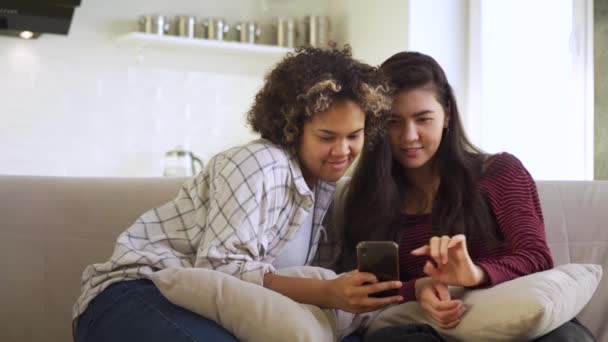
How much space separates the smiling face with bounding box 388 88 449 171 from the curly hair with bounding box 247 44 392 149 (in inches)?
3.3

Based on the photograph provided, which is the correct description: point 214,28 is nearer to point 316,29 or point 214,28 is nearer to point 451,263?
point 316,29

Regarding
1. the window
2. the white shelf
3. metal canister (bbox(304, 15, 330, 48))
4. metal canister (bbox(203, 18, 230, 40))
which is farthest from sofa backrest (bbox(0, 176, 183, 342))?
metal canister (bbox(304, 15, 330, 48))

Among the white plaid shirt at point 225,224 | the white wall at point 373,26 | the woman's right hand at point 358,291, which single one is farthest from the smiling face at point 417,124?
the white wall at point 373,26

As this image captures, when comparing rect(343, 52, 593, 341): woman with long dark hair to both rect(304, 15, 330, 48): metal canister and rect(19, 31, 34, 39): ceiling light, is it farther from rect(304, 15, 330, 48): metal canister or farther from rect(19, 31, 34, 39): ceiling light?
rect(304, 15, 330, 48): metal canister

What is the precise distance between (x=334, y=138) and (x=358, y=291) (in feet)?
1.26

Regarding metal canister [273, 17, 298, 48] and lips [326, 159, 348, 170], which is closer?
lips [326, 159, 348, 170]

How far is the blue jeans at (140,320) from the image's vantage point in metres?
1.43

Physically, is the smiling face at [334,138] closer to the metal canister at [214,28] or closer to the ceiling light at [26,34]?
the ceiling light at [26,34]

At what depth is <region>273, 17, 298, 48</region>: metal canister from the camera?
5086 millimetres

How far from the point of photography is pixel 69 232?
2148mm

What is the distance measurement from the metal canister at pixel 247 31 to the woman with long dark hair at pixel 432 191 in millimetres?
3093

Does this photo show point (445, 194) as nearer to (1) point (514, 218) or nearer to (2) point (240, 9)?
(1) point (514, 218)

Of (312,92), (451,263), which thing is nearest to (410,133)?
(312,92)

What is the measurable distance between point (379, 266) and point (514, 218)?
0.43 m
